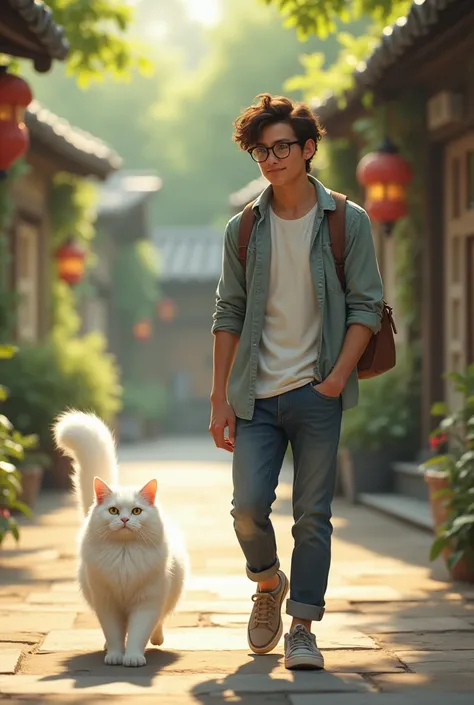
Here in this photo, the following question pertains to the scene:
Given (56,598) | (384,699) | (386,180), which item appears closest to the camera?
(384,699)

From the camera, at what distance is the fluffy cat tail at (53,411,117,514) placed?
5.32 metres

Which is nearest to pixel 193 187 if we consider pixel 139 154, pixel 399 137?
pixel 139 154

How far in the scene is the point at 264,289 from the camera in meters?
4.83

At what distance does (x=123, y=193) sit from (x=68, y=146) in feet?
51.8

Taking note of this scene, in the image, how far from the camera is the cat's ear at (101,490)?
494 cm

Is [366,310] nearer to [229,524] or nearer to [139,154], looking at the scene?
[229,524]

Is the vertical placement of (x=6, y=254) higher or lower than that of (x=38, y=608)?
higher

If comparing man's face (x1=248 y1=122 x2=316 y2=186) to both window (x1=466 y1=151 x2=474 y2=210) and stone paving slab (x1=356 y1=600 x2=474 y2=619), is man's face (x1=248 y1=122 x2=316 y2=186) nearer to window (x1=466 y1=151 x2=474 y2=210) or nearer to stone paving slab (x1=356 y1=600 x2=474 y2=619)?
stone paving slab (x1=356 y1=600 x2=474 y2=619)

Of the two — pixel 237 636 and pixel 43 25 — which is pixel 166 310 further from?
pixel 237 636

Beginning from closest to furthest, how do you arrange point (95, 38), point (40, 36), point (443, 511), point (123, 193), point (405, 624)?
point (405, 624) → point (443, 511) → point (40, 36) → point (95, 38) → point (123, 193)

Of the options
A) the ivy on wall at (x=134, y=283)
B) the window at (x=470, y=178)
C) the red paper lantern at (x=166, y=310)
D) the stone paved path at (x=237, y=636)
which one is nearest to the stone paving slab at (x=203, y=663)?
the stone paved path at (x=237, y=636)

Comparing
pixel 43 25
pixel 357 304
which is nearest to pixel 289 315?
pixel 357 304

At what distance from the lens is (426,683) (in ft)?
14.8

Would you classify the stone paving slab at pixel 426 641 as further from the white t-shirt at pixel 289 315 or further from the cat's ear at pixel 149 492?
the white t-shirt at pixel 289 315
